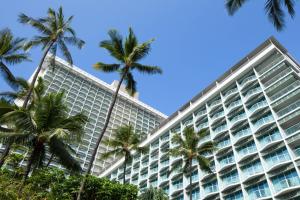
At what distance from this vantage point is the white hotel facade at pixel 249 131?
37.5 metres

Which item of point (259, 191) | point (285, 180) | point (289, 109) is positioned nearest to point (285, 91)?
point (289, 109)

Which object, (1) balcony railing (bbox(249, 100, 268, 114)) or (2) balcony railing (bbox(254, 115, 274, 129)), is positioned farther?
(1) balcony railing (bbox(249, 100, 268, 114))

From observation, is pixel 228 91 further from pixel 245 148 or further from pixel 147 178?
pixel 147 178

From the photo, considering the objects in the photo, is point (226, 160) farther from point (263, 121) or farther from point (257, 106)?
point (257, 106)

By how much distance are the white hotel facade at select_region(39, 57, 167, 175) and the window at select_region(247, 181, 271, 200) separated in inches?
2073

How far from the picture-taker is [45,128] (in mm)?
18469

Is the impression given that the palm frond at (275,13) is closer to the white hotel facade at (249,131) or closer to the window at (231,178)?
the white hotel facade at (249,131)

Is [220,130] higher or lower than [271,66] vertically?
lower

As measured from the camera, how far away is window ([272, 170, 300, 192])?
3427cm

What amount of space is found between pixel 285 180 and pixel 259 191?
157 inches

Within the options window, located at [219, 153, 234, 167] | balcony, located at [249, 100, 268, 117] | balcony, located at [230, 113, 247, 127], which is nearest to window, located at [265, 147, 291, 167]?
window, located at [219, 153, 234, 167]

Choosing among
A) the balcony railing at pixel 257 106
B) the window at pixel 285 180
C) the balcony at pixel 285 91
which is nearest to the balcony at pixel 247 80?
the balcony railing at pixel 257 106

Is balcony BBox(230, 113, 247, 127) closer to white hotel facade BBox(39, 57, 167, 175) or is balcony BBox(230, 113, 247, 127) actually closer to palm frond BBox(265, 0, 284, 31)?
palm frond BBox(265, 0, 284, 31)

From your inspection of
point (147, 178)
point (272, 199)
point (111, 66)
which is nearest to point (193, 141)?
point (272, 199)
